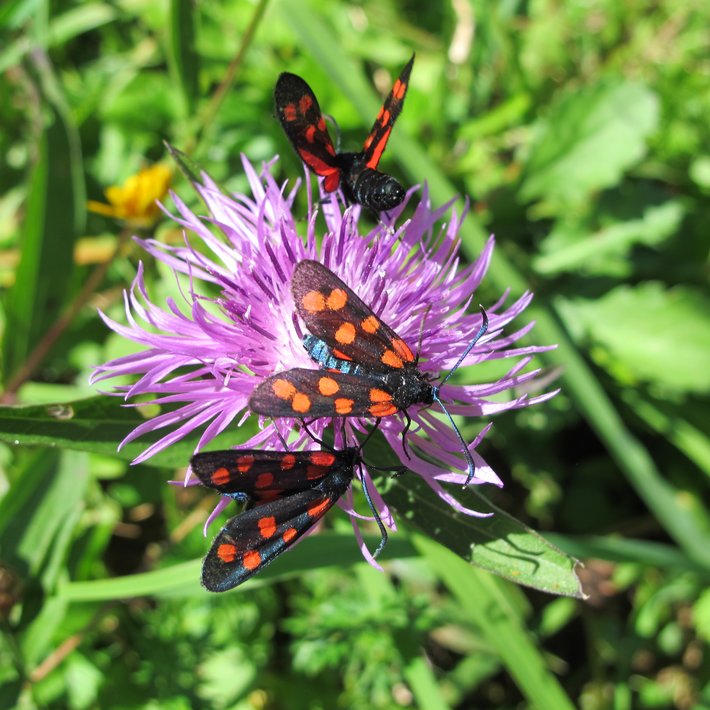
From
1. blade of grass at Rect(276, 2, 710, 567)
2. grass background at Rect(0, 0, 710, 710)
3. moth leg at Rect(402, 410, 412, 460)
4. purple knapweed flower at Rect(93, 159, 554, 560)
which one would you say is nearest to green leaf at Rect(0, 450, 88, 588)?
grass background at Rect(0, 0, 710, 710)

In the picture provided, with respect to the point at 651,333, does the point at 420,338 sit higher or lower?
higher

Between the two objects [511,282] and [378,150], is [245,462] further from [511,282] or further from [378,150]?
[511,282]

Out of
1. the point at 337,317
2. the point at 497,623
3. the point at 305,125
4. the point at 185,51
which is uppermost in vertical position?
the point at 185,51

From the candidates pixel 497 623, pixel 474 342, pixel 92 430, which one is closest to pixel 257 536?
pixel 92 430

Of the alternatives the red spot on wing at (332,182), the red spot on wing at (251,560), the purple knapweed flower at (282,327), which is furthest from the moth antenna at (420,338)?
the red spot on wing at (251,560)

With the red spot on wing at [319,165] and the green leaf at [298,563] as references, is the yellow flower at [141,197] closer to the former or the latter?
the red spot on wing at [319,165]

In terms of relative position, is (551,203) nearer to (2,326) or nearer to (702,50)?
(702,50)

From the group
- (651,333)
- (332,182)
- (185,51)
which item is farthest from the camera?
(651,333)
